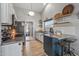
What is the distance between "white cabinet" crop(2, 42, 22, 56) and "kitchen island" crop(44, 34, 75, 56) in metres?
0.49

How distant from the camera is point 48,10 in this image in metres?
1.90

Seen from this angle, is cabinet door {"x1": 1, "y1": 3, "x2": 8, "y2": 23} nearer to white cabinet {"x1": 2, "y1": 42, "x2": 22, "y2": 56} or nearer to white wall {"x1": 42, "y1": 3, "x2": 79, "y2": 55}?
white cabinet {"x1": 2, "y1": 42, "x2": 22, "y2": 56}

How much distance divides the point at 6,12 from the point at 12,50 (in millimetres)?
687

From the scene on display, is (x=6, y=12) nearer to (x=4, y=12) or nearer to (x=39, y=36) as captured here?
(x=4, y=12)

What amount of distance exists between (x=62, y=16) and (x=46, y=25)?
31cm

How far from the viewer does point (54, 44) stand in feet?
6.03

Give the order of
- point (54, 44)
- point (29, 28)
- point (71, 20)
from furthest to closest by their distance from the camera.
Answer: point (29, 28) < point (54, 44) < point (71, 20)

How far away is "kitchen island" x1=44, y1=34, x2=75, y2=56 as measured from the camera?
1793 mm

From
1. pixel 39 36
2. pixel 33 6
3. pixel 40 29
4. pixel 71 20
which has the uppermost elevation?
pixel 33 6

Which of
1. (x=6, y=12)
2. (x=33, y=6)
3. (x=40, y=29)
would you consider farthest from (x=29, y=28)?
(x=6, y=12)

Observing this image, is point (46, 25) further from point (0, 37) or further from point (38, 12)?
point (0, 37)

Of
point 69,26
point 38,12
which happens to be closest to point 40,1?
point 38,12

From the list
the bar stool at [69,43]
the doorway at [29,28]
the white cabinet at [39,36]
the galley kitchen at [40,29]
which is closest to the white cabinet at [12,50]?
the galley kitchen at [40,29]

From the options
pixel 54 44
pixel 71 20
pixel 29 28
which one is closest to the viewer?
pixel 71 20
